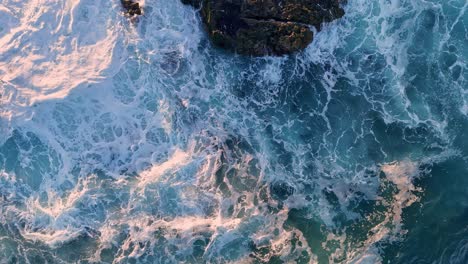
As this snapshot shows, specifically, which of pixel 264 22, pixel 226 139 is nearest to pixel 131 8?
pixel 264 22

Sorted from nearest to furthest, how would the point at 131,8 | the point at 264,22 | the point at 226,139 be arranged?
1. the point at 226,139
2. the point at 264,22
3. the point at 131,8

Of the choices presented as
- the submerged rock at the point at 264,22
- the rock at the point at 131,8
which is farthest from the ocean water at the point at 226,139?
the submerged rock at the point at 264,22

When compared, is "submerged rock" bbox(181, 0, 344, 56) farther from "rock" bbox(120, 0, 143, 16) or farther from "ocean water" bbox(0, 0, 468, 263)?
"rock" bbox(120, 0, 143, 16)

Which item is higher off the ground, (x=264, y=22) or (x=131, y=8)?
(x=264, y=22)

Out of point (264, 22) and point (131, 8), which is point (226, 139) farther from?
point (131, 8)

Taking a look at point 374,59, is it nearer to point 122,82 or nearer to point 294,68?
point 294,68

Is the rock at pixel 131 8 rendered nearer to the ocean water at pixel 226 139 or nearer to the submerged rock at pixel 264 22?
the ocean water at pixel 226 139

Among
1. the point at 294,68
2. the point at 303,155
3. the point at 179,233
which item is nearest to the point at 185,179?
the point at 179,233
